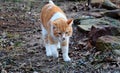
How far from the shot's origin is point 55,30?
5.19 metres

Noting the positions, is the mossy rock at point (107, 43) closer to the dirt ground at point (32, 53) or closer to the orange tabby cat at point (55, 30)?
the dirt ground at point (32, 53)

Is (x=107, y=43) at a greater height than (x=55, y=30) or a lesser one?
lesser

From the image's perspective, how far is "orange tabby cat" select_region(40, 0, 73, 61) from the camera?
519 cm

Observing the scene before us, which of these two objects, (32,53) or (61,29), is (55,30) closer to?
(61,29)

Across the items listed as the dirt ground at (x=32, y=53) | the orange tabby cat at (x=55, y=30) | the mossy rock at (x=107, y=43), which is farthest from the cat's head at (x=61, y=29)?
the mossy rock at (x=107, y=43)

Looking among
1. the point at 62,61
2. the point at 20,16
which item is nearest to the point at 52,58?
the point at 62,61

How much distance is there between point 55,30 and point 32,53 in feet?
4.50

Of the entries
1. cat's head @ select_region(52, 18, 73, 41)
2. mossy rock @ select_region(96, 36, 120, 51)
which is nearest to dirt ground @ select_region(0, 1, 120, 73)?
mossy rock @ select_region(96, 36, 120, 51)

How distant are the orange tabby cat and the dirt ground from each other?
0.67ft

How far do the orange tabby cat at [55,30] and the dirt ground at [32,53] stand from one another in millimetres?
204

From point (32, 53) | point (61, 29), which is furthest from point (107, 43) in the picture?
point (32, 53)

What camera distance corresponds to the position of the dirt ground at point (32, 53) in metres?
5.31

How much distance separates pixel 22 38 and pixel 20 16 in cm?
251

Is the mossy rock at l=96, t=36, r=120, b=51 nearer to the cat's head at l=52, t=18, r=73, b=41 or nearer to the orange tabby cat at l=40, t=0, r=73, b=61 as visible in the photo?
the orange tabby cat at l=40, t=0, r=73, b=61
